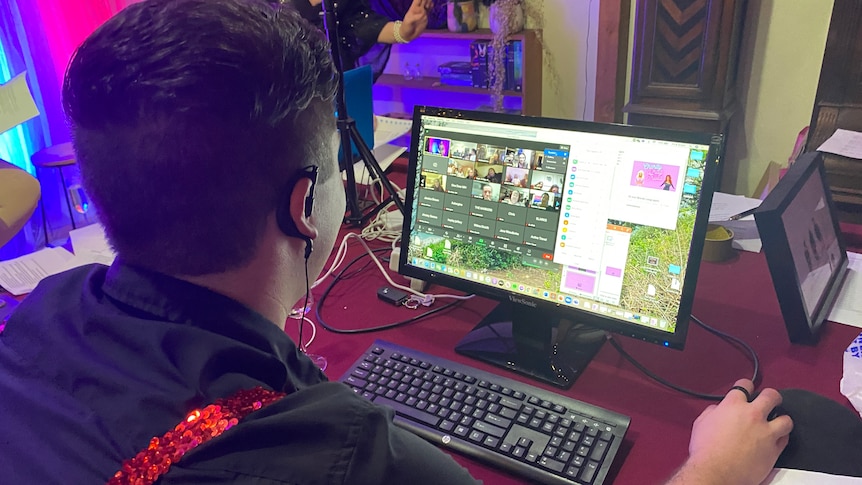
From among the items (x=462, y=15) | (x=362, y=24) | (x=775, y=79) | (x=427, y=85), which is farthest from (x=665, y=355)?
(x=427, y=85)

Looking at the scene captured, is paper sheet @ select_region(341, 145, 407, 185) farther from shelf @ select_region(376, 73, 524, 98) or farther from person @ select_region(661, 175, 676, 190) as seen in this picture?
shelf @ select_region(376, 73, 524, 98)

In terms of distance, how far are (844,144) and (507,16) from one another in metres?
1.87

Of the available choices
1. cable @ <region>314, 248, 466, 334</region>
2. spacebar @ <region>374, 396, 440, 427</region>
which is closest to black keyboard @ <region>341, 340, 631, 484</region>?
spacebar @ <region>374, 396, 440, 427</region>

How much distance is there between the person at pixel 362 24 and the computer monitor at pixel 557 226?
0.37 metres

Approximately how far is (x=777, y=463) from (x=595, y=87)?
290cm

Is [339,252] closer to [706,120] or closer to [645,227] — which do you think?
[645,227]

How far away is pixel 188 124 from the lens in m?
0.60

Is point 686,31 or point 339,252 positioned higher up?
point 686,31

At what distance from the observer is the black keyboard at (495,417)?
87 centimetres

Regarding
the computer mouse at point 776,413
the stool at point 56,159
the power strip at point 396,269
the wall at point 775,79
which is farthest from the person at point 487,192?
the stool at point 56,159

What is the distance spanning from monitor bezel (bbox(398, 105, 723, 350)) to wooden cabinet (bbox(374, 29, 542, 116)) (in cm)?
261

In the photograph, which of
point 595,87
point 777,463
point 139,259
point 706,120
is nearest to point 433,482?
point 139,259

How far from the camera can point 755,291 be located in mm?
1284

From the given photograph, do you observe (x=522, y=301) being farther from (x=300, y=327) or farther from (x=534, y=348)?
(x=300, y=327)
